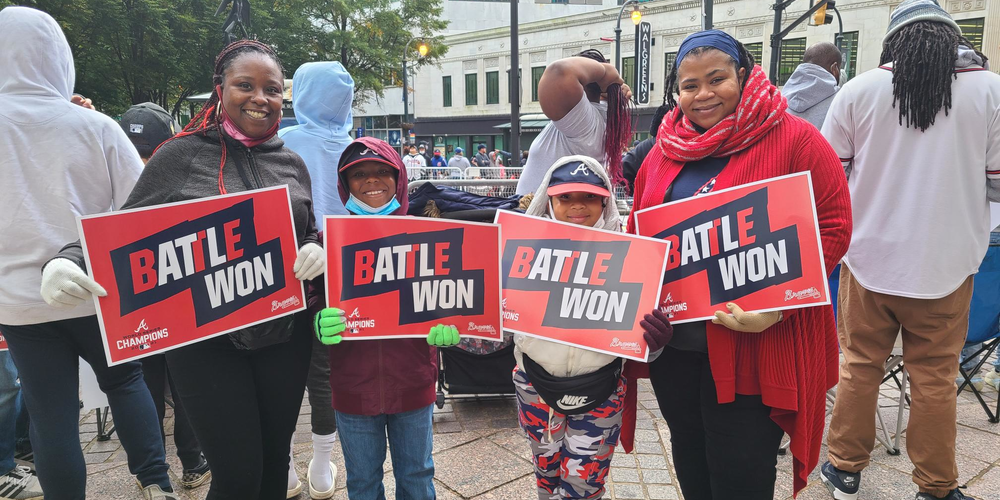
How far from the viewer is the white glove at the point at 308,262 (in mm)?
2262

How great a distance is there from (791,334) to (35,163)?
3.03m

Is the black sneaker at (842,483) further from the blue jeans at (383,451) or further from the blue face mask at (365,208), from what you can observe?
the blue face mask at (365,208)

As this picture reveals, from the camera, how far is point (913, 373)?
2873mm

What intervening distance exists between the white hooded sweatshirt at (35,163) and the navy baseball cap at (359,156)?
111 cm

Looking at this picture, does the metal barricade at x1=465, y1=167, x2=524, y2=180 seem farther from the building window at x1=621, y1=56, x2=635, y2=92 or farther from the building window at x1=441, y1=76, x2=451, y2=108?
the building window at x1=441, y1=76, x2=451, y2=108

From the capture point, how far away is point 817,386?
2035 millimetres

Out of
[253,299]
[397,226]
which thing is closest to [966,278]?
[397,226]

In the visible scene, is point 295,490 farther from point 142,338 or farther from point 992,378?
point 992,378

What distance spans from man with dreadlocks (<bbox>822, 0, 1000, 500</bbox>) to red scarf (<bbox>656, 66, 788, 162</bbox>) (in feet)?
3.75

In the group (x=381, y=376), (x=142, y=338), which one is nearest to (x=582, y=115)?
(x=381, y=376)

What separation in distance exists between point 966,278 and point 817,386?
1351mm

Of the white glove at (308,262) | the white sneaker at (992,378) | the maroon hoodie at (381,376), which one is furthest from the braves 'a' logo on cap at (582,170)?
the white sneaker at (992,378)

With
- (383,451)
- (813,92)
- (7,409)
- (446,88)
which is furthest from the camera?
(446,88)

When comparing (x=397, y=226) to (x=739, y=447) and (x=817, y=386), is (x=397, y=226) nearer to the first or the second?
(x=739, y=447)
